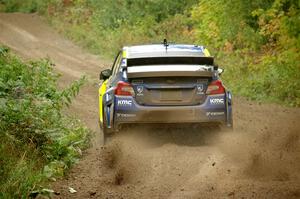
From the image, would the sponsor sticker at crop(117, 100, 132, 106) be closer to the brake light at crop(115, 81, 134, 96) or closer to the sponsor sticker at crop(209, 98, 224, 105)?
the brake light at crop(115, 81, 134, 96)

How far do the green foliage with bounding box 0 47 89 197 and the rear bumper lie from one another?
0.80 metres

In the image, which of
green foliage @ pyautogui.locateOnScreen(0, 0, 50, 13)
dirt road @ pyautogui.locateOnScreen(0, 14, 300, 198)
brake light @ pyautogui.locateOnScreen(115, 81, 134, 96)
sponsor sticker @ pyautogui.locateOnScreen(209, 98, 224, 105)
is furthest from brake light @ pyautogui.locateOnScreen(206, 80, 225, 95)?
green foliage @ pyautogui.locateOnScreen(0, 0, 50, 13)

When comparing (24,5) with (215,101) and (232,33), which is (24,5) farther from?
(215,101)

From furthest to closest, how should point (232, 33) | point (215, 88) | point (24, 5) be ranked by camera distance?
A: point (24, 5) → point (232, 33) → point (215, 88)

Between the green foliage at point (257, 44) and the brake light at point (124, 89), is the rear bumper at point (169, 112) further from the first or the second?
the green foliage at point (257, 44)

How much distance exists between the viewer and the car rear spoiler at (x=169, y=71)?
898cm

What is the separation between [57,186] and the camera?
7547 millimetres

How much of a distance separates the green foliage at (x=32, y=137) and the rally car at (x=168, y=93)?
2.87ft

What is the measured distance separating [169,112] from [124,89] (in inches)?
30.5

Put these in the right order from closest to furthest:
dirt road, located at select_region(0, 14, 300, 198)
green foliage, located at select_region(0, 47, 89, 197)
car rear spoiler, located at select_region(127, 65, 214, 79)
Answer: green foliage, located at select_region(0, 47, 89, 197)
dirt road, located at select_region(0, 14, 300, 198)
car rear spoiler, located at select_region(127, 65, 214, 79)

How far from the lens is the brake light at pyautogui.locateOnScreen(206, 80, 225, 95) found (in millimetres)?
9227

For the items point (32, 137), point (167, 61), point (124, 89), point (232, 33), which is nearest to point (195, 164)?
point (124, 89)

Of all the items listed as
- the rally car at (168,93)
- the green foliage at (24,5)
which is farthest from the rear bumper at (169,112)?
the green foliage at (24,5)

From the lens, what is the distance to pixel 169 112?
9023 mm
